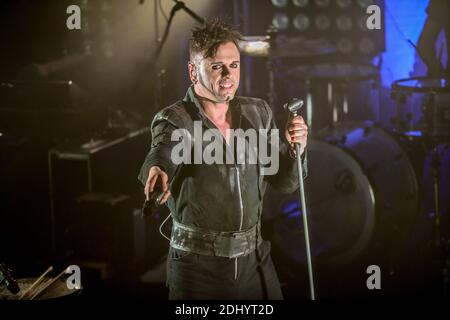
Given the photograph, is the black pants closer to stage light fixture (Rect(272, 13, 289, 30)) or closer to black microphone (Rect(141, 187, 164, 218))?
black microphone (Rect(141, 187, 164, 218))

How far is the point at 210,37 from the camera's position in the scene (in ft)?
10.3

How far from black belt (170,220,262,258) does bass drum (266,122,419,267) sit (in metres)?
2.76

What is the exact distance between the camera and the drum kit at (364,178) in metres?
5.66

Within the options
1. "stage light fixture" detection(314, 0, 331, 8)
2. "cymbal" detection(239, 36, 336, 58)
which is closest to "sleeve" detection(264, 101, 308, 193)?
"cymbal" detection(239, 36, 336, 58)

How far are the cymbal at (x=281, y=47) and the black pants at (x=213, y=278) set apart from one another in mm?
2611

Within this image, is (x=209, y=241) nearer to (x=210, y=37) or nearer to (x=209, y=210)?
(x=209, y=210)

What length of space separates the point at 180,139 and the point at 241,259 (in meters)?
0.65

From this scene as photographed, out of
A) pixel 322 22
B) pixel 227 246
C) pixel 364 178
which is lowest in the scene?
pixel 364 178

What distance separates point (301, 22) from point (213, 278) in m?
5.93

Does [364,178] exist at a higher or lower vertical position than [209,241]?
lower

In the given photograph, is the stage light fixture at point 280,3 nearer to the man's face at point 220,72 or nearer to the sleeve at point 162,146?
the man's face at point 220,72
